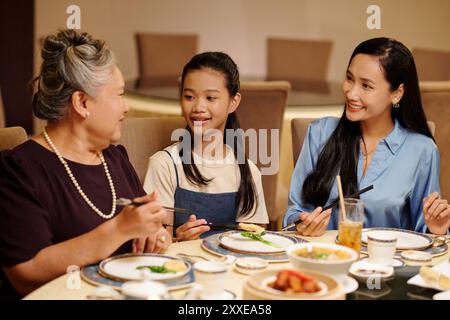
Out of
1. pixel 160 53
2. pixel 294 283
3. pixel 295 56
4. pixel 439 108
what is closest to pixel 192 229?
pixel 294 283

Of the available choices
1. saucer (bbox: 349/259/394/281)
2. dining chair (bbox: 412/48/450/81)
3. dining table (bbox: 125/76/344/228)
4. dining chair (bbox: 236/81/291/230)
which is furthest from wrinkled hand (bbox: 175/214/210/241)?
dining chair (bbox: 412/48/450/81)

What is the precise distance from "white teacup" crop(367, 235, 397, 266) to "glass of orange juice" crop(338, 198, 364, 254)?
0.03 m

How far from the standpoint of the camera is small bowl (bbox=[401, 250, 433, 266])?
1.83 m

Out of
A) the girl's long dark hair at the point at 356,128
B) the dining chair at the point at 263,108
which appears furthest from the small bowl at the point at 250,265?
the dining chair at the point at 263,108

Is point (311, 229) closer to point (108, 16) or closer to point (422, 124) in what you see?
point (422, 124)

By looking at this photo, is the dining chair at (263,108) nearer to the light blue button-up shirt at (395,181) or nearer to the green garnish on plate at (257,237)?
the light blue button-up shirt at (395,181)

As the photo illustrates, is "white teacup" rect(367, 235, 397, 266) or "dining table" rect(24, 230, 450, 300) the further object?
"white teacup" rect(367, 235, 397, 266)

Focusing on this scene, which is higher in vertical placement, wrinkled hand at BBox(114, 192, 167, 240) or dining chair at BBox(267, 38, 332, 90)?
dining chair at BBox(267, 38, 332, 90)

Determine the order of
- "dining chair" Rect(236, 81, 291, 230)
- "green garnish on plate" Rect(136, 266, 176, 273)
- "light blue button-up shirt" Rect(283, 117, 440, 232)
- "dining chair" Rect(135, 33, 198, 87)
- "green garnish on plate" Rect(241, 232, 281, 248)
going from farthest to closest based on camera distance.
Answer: "dining chair" Rect(135, 33, 198, 87) < "dining chair" Rect(236, 81, 291, 230) < "light blue button-up shirt" Rect(283, 117, 440, 232) < "green garnish on plate" Rect(241, 232, 281, 248) < "green garnish on plate" Rect(136, 266, 176, 273)

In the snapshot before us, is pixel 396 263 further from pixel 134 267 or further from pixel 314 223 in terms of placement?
pixel 134 267

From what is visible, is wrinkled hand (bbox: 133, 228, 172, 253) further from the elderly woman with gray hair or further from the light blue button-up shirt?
the light blue button-up shirt

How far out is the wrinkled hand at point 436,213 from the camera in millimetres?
2102

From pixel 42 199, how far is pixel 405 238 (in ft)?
3.29

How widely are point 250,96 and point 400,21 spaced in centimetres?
375
